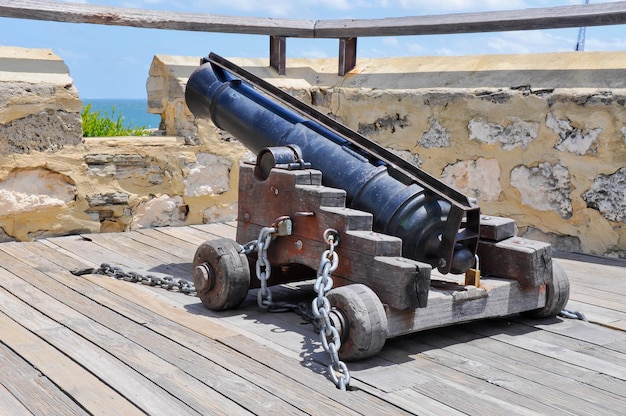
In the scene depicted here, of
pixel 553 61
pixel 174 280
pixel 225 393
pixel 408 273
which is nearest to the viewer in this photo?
pixel 225 393

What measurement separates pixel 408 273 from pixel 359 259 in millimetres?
263

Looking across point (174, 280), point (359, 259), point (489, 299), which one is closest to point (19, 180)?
point (174, 280)

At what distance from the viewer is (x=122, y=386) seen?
248cm

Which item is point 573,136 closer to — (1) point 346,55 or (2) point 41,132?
(1) point 346,55

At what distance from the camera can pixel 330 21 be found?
19.4ft

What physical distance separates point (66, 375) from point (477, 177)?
3.49 m

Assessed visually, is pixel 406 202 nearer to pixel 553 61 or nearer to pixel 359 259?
pixel 359 259

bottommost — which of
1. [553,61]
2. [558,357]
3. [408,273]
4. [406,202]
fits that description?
[558,357]

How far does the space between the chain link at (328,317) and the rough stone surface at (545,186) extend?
7.74ft

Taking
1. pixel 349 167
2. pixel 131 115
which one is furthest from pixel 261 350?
pixel 131 115

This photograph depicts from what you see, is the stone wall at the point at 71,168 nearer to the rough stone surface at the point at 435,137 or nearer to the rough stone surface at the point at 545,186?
the rough stone surface at the point at 435,137

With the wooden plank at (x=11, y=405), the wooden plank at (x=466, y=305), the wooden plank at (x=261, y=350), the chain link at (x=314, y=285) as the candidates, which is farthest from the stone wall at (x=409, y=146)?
the wooden plank at (x=11, y=405)

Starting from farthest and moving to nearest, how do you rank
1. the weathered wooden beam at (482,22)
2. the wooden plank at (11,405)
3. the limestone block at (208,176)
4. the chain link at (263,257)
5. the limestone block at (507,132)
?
the limestone block at (208,176) < the limestone block at (507,132) < the weathered wooden beam at (482,22) < the chain link at (263,257) < the wooden plank at (11,405)

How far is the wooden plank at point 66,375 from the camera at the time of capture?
2316 mm
